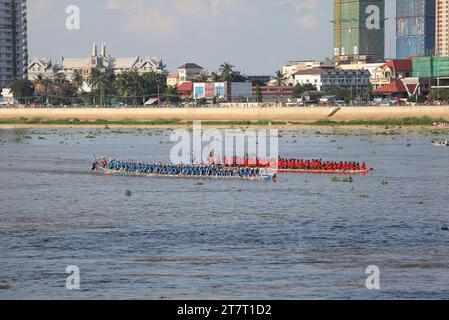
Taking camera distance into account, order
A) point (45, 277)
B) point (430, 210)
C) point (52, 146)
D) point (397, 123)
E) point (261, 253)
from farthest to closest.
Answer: point (397, 123) < point (52, 146) < point (430, 210) < point (261, 253) < point (45, 277)

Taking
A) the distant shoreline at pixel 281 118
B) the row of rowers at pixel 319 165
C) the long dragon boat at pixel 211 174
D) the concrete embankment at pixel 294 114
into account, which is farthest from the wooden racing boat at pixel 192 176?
the concrete embankment at pixel 294 114

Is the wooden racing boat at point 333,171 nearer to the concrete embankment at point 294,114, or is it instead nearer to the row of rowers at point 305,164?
the row of rowers at point 305,164

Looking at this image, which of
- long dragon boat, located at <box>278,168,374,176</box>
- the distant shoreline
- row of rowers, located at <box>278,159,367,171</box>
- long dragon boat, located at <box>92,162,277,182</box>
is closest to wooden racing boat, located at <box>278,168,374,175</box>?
long dragon boat, located at <box>278,168,374,176</box>

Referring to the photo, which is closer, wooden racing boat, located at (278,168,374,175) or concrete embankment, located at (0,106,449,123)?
wooden racing boat, located at (278,168,374,175)

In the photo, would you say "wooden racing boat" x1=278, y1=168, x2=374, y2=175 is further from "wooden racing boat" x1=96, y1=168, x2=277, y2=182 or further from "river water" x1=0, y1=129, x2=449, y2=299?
"wooden racing boat" x1=96, y1=168, x2=277, y2=182

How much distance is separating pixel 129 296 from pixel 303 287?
21.0ft

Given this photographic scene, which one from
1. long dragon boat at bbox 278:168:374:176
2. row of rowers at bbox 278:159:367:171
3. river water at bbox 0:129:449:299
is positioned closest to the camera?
river water at bbox 0:129:449:299

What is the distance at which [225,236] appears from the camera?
159ft

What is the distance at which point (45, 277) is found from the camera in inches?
1563

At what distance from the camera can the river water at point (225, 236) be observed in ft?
125

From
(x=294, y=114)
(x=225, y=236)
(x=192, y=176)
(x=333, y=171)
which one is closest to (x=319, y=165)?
(x=333, y=171)

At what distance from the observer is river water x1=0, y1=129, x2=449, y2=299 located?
38.2 m
